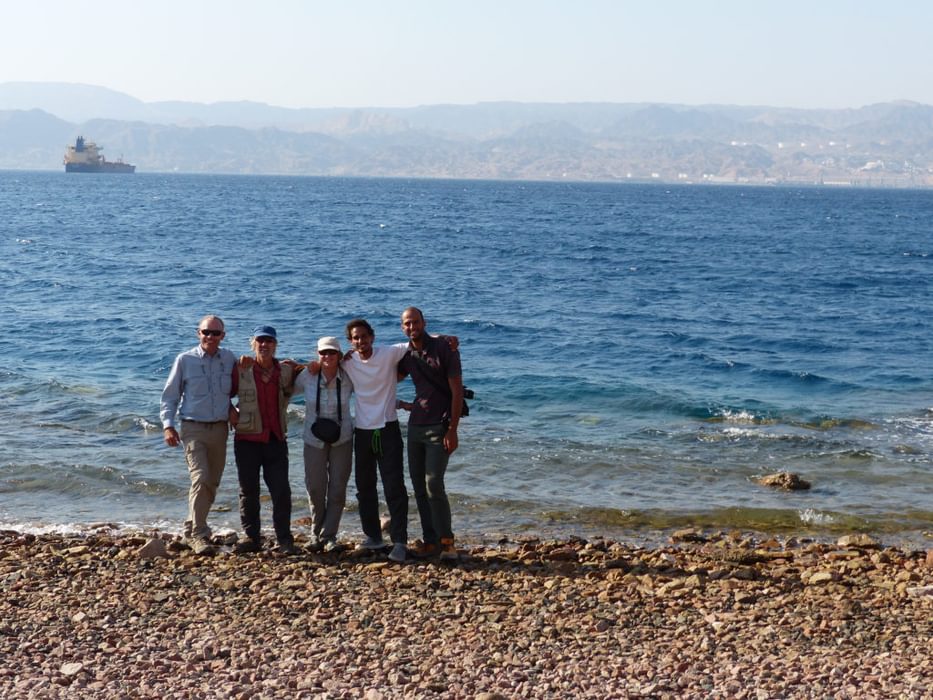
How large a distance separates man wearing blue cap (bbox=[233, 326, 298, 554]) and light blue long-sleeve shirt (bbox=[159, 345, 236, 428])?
15 centimetres

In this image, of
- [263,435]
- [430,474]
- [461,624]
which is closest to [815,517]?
[430,474]

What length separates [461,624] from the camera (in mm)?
8383

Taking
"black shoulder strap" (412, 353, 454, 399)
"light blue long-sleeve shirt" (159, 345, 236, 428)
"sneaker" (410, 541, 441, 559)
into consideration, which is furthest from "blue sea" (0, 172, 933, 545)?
"black shoulder strap" (412, 353, 454, 399)

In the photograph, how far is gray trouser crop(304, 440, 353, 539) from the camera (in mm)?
10242

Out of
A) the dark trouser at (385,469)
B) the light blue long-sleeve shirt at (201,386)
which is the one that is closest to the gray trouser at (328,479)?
the dark trouser at (385,469)

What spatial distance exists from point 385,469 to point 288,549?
3.69 feet

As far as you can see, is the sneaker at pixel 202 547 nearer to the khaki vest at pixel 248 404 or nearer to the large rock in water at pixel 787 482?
the khaki vest at pixel 248 404

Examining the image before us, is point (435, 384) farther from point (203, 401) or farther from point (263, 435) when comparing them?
point (203, 401)

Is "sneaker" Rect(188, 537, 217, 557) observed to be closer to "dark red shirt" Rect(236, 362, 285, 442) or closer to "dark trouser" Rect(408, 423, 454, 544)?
"dark red shirt" Rect(236, 362, 285, 442)

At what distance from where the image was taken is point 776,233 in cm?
7600

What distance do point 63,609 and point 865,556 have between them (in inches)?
284

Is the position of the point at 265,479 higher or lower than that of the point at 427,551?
higher

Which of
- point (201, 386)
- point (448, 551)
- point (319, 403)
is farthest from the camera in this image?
point (448, 551)

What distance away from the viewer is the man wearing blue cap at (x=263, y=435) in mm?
10008
